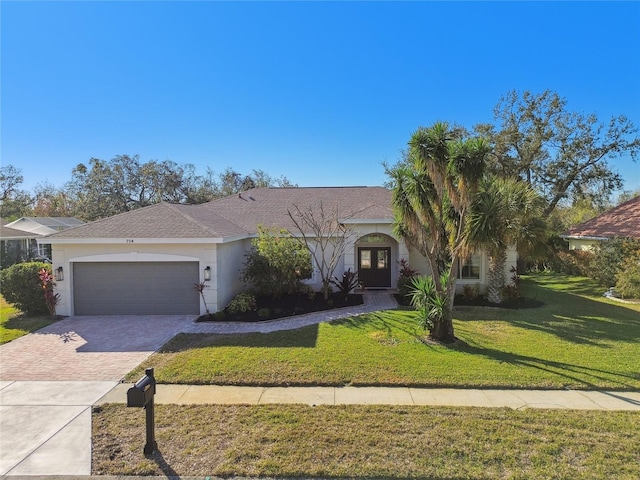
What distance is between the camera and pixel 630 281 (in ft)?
51.0

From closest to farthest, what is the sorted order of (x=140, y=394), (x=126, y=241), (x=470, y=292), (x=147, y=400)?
(x=140, y=394) → (x=147, y=400) → (x=126, y=241) → (x=470, y=292)

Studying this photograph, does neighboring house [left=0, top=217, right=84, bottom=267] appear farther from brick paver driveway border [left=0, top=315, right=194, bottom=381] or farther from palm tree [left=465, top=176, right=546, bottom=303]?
palm tree [left=465, top=176, right=546, bottom=303]

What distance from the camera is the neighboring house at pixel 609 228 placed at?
20609 millimetres

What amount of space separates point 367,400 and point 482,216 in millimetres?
5696

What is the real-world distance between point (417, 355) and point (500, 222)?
4.43 meters

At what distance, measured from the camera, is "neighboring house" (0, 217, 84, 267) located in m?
25.2

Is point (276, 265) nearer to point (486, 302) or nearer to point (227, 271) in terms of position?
point (227, 271)

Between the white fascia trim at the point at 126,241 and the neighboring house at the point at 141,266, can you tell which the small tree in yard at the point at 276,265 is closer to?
the neighboring house at the point at 141,266

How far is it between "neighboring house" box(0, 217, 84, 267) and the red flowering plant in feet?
45.1

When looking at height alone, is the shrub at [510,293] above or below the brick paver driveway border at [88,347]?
above

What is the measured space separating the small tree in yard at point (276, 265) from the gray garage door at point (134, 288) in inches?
→ 96.8

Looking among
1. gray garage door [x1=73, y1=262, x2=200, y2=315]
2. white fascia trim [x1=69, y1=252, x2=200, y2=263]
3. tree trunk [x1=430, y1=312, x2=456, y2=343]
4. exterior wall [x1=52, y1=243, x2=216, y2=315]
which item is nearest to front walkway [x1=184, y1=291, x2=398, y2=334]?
exterior wall [x1=52, y1=243, x2=216, y2=315]

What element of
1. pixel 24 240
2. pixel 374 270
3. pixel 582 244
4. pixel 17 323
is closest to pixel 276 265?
pixel 374 270

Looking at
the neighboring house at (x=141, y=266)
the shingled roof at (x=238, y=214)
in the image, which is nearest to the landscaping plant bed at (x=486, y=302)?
the shingled roof at (x=238, y=214)
